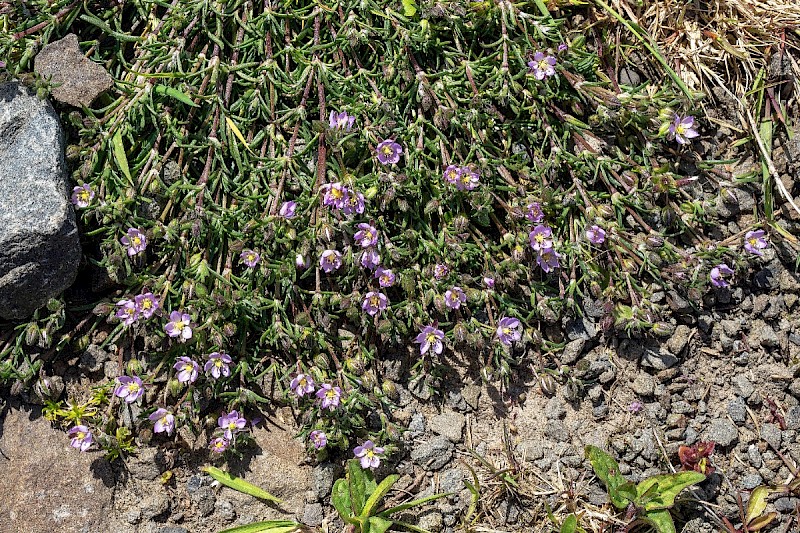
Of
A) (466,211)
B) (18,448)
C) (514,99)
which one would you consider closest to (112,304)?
(18,448)

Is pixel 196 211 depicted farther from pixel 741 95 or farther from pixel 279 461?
pixel 741 95

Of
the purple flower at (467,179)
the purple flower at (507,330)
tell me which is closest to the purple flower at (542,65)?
the purple flower at (467,179)

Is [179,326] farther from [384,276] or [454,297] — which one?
[454,297]

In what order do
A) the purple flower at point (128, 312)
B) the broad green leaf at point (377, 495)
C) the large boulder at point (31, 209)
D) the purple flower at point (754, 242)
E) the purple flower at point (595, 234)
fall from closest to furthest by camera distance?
the large boulder at point (31, 209), the purple flower at point (128, 312), the broad green leaf at point (377, 495), the purple flower at point (595, 234), the purple flower at point (754, 242)

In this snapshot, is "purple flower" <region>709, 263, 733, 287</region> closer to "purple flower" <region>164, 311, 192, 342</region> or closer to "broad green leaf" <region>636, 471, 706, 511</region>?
"broad green leaf" <region>636, 471, 706, 511</region>

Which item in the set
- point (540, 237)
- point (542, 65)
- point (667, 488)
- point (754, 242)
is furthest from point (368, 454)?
point (754, 242)

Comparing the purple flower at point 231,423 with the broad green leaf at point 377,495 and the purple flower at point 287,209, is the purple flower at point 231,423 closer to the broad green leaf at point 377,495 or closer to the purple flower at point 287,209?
the broad green leaf at point 377,495
